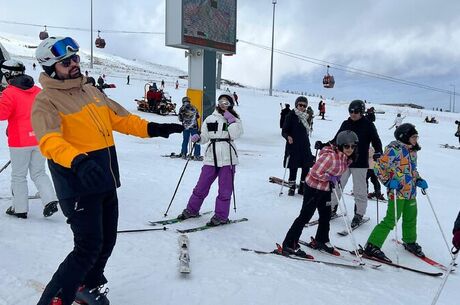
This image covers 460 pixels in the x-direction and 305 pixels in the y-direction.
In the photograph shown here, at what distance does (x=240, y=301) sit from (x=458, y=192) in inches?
337

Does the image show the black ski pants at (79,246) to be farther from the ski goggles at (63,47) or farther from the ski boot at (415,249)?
the ski boot at (415,249)

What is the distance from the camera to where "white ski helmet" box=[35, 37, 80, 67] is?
2.63m

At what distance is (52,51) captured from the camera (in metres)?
2.64

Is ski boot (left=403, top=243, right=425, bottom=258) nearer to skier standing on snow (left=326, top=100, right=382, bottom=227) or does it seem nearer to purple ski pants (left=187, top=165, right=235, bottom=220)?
skier standing on snow (left=326, top=100, right=382, bottom=227)

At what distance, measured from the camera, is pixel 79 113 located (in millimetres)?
2713

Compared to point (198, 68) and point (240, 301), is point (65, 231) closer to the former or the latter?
point (240, 301)

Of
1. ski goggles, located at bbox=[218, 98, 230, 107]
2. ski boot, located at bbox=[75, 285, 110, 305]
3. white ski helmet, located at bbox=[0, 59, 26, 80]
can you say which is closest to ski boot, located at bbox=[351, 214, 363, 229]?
ski goggles, located at bbox=[218, 98, 230, 107]

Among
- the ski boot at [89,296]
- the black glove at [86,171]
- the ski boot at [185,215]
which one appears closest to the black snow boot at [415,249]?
the ski boot at [185,215]

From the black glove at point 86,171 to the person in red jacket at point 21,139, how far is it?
122 inches

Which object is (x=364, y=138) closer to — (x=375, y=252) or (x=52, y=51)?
(x=375, y=252)

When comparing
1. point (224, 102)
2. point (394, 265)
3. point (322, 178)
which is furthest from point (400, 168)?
point (224, 102)

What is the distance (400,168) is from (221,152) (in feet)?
7.50

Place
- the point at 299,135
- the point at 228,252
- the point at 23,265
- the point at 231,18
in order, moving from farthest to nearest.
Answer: the point at 231,18 < the point at 299,135 < the point at 228,252 < the point at 23,265

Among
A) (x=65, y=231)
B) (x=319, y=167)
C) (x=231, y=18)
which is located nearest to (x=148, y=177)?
(x=65, y=231)
